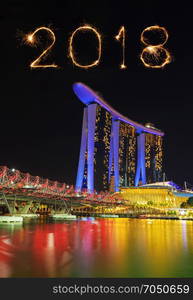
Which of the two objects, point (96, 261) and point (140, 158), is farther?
point (140, 158)

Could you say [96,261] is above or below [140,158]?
below

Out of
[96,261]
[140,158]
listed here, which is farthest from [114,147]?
[96,261]

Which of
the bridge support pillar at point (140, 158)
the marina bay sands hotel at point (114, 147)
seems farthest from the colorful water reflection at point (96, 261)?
the bridge support pillar at point (140, 158)

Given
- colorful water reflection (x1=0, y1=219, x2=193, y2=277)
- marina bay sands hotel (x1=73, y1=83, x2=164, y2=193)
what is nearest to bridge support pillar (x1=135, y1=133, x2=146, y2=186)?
marina bay sands hotel (x1=73, y1=83, x2=164, y2=193)

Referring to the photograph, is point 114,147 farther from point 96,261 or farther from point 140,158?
point 96,261

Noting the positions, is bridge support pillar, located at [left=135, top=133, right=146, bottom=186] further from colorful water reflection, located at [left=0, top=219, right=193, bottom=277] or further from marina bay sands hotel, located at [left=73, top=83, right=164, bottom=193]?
colorful water reflection, located at [left=0, top=219, right=193, bottom=277]

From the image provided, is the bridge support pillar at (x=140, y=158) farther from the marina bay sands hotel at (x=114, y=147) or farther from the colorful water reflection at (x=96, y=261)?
the colorful water reflection at (x=96, y=261)

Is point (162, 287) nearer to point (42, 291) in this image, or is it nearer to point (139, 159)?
point (42, 291)

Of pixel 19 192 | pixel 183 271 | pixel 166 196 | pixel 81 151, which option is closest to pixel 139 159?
pixel 166 196
